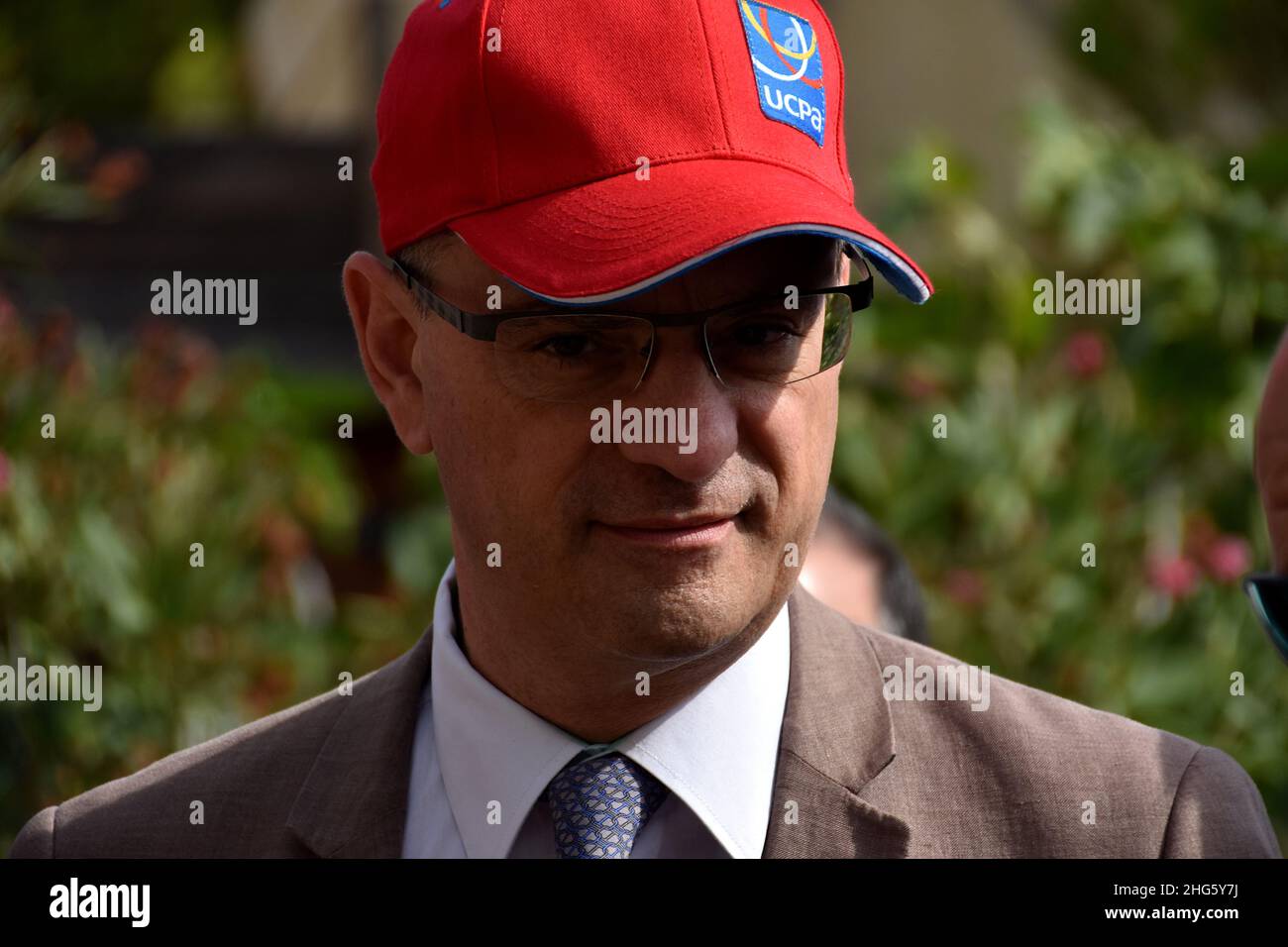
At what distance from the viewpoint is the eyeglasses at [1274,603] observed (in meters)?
1.65

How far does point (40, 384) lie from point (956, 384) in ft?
8.61

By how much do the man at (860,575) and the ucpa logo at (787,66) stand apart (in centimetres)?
105

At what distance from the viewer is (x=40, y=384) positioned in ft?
14.1

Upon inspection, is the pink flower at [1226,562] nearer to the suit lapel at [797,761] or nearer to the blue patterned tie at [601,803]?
the suit lapel at [797,761]

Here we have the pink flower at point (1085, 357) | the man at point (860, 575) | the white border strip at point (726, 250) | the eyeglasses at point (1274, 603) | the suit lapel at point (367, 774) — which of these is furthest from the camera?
the pink flower at point (1085, 357)

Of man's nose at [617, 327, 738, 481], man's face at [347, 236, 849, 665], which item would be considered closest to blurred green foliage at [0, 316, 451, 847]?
man's face at [347, 236, 849, 665]

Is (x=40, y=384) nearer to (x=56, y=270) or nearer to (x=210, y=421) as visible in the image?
(x=210, y=421)

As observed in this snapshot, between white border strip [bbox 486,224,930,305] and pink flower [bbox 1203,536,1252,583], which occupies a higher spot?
white border strip [bbox 486,224,930,305]

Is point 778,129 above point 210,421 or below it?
above

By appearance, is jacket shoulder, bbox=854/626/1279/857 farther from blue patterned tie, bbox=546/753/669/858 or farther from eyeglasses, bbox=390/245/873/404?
eyeglasses, bbox=390/245/873/404

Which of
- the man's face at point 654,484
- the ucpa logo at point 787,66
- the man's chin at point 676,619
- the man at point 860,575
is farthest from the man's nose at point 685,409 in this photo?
the man at point 860,575

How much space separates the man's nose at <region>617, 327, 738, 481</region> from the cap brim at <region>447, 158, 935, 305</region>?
84mm

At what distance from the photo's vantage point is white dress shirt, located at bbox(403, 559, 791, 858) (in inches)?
78.5
